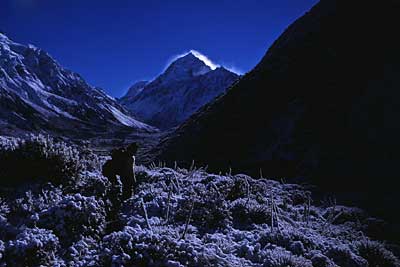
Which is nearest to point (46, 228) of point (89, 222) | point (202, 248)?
point (89, 222)

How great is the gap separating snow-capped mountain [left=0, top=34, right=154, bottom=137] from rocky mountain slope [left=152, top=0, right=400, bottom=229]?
85.3 m

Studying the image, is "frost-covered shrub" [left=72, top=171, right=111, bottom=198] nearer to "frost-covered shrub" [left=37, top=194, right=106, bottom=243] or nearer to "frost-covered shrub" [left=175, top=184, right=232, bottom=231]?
"frost-covered shrub" [left=37, top=194, right=106, bottom=243]

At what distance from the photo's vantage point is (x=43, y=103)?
15462 centimetres

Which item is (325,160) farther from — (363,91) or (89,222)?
(89,222)

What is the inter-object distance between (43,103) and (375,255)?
539ft

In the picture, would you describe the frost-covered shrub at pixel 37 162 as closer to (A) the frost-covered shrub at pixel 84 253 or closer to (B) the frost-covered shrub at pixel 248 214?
(A) the frost-covered shrub at pixel 84 253

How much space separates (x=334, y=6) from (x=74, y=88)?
17468 centimetres

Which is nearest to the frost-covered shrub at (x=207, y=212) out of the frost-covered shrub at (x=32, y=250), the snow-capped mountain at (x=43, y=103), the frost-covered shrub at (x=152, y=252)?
the frost-covered shrub at (x=152, y=252)

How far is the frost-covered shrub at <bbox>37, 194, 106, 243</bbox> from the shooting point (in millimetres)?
6406

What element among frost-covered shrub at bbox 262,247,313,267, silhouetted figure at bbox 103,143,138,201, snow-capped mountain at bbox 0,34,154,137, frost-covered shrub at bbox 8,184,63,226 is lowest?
frost-covered shrub at bbox 262,247,313,267

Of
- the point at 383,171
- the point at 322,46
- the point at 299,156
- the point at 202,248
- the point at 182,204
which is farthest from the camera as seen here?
the point at 322,46

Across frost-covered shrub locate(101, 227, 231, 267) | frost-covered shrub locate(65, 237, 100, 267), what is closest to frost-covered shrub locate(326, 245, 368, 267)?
frost-covered shrub locate(101, 227, 231, 267)

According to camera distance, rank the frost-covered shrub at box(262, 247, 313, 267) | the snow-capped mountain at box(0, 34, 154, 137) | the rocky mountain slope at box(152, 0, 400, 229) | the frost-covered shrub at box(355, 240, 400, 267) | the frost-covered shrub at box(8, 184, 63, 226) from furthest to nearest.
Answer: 1. the snow-capped mountain at box(0, 34, 154, 137)
2. the rocky mountain slope at box(152, 0, 400, 229)
3. the frost-covered shrub at box(355, 240, 400, 267)
4. the frost-covered shrub at box(8, 184, 63, 226)
5. the frost-covered shrub at box(262, 247, 313, 267)

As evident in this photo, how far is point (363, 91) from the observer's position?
34.5 meters
